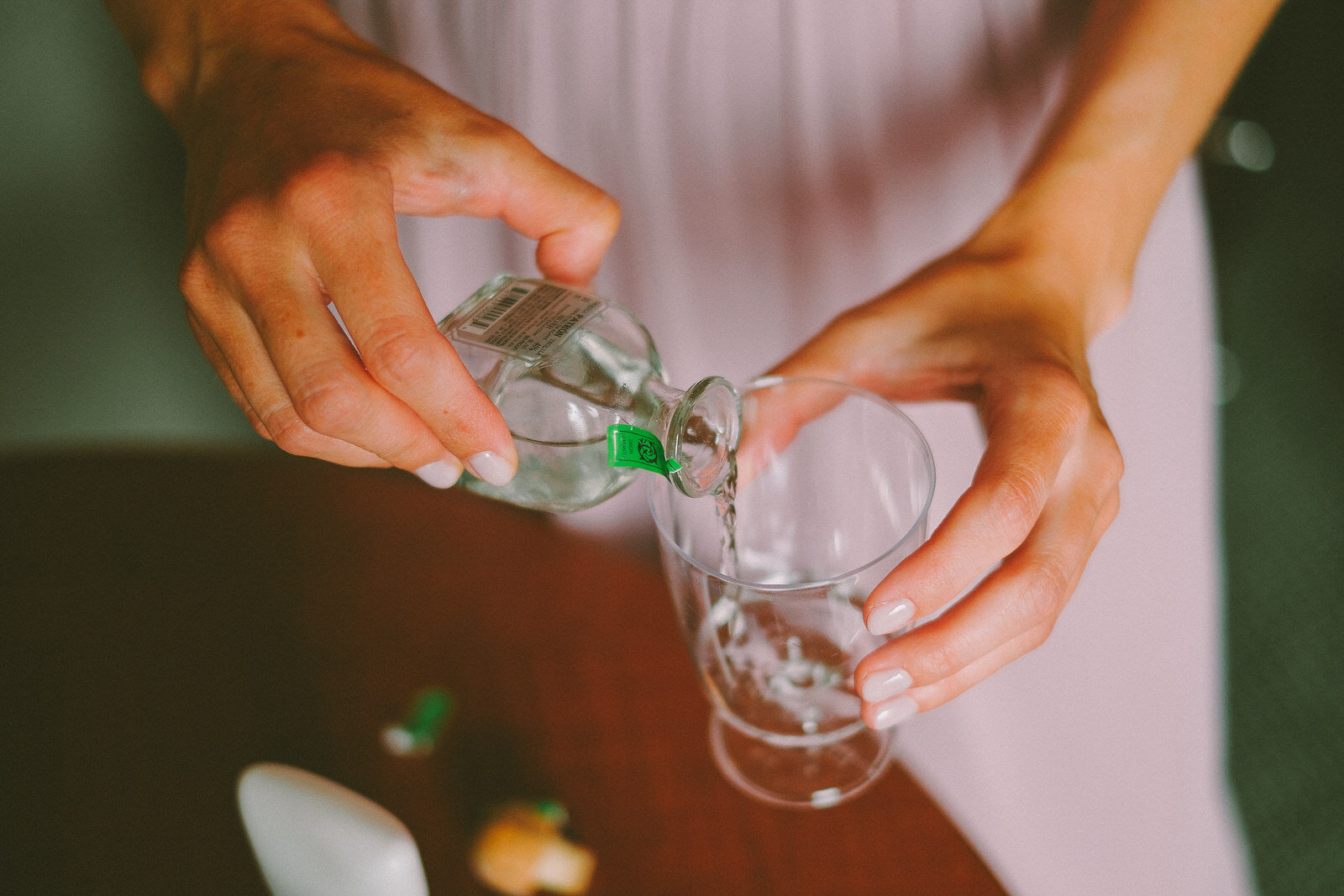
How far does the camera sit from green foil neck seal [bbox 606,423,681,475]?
49 cm

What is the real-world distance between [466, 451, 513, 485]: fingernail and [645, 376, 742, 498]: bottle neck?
0.09 meters

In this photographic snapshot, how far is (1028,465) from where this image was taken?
487 millimetres

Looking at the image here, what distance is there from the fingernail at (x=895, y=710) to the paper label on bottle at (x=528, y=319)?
26 cm

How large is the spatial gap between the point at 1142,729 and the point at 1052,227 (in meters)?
0.47

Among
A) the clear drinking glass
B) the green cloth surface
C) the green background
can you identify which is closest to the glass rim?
the clear drinking glass

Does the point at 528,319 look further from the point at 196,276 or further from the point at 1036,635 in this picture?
the point at 1036,635

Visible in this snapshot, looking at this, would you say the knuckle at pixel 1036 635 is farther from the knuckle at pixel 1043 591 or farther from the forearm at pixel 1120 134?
the forearm at pixel 1120 134

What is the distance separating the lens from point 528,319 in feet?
1.72

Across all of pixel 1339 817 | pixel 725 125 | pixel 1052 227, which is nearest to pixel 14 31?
pixel 725 125

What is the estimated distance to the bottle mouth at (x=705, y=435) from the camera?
19.8 inches

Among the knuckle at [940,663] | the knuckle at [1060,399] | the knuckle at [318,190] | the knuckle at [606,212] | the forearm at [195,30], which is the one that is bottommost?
the knuckle at [940,663]

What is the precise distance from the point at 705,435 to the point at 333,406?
0.20m

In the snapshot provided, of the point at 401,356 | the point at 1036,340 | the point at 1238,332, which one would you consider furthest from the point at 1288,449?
the point at 401,356

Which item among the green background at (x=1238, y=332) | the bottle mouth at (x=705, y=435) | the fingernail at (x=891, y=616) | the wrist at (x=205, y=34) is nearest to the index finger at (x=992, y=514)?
the fingernail at (x=891, y=616)
